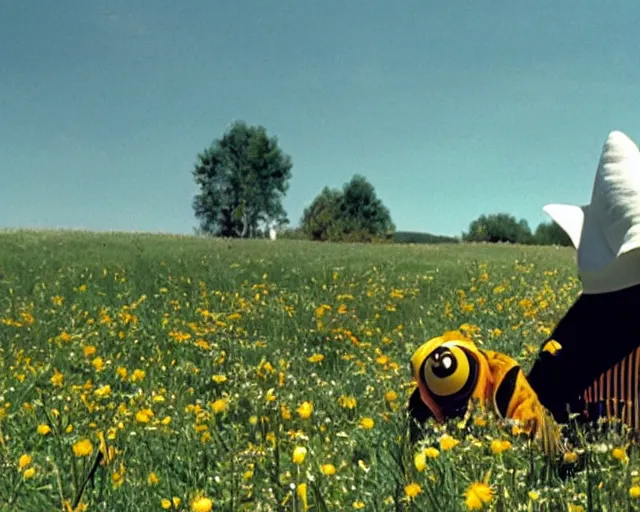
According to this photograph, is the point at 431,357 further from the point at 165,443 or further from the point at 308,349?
the point at 308,349

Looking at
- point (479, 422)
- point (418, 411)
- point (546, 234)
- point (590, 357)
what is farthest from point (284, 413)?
point (546, 234)

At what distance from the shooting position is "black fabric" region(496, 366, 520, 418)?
3084 millimetres

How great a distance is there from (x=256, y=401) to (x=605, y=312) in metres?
1.60

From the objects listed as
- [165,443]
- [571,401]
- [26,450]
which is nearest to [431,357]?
[571,401]

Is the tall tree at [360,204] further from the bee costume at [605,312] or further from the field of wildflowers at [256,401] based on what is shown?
the bee costume at [605,312]

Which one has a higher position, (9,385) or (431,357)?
(431,357)

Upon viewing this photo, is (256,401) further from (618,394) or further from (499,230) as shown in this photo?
(499,230)

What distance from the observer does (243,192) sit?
67438 mm

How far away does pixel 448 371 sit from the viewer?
10.2 feet

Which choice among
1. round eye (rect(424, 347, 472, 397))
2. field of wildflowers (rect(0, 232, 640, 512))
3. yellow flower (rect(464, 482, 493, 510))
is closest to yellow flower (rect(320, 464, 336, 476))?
field of wildflowers (rect(0, 232, 640, 512))

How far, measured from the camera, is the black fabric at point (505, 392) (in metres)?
3.08

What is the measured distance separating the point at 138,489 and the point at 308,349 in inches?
148

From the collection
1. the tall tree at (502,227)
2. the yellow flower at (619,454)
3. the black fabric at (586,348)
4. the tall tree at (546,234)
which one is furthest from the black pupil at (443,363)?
the tall tree at (502,227)

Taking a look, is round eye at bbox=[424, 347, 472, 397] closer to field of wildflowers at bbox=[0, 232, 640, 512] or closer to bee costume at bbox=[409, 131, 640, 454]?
bee costume at bbox=[409, 131, 640, 454]
